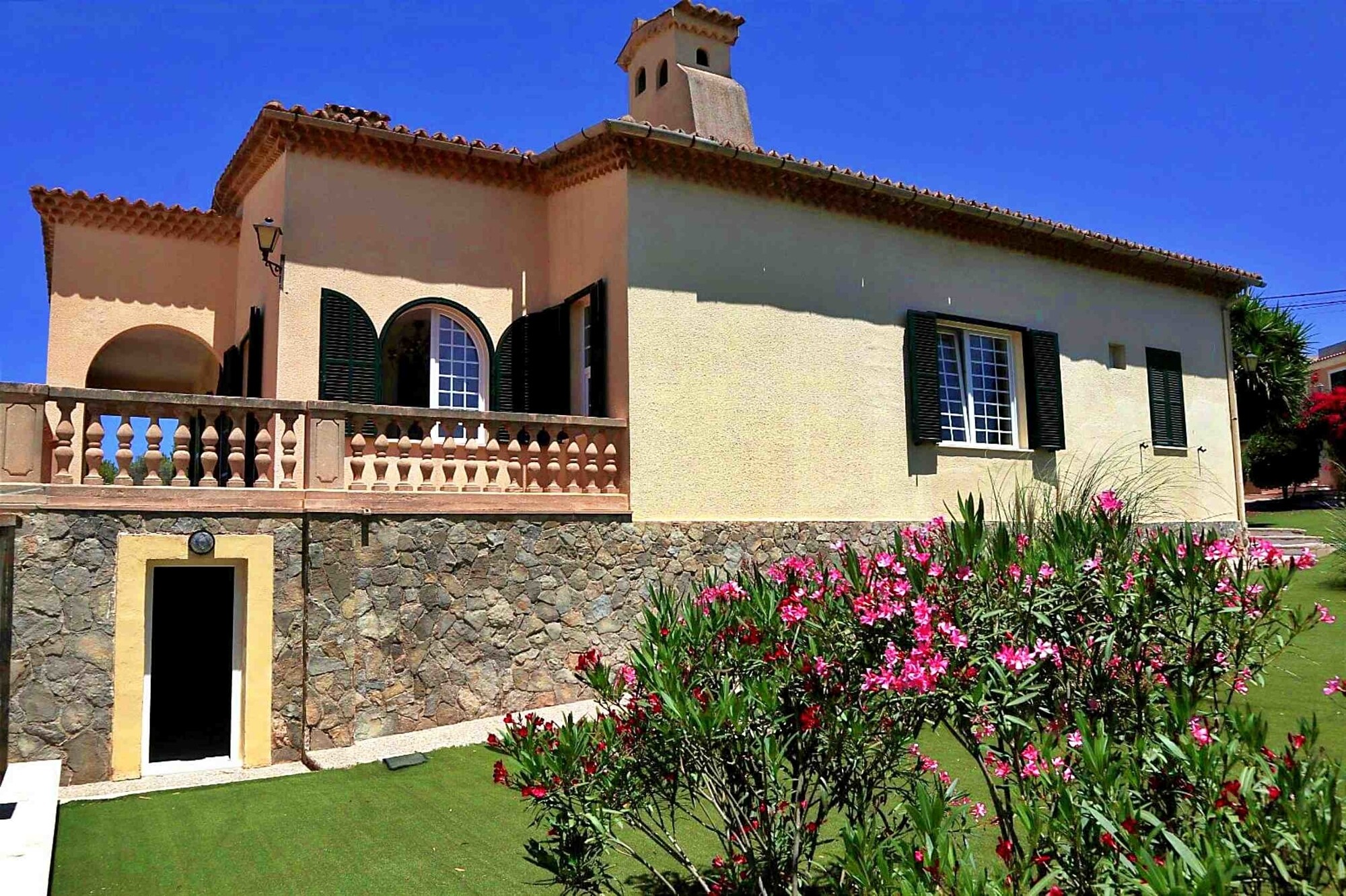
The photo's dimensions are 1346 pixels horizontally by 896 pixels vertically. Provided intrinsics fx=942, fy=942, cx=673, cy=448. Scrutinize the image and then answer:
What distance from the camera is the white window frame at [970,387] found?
1327 centimetres

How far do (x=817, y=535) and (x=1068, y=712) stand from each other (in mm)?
7948

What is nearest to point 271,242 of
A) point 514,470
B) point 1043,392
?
point 514,470

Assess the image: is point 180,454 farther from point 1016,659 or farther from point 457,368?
point 1016,659

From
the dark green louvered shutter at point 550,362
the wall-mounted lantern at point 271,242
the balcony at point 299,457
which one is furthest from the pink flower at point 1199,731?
the wall-mounted lantern at point 271,242

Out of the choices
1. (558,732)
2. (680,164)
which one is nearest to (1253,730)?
(558,732)

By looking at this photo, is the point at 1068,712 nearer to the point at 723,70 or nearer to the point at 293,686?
the point at 293,686

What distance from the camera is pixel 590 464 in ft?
33.2

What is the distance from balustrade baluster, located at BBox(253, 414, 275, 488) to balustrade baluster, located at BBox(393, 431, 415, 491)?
3.71ft

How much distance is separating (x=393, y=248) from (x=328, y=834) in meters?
→ 6.93

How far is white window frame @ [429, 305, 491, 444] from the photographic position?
11.1 meters

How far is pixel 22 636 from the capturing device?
24.3 ft

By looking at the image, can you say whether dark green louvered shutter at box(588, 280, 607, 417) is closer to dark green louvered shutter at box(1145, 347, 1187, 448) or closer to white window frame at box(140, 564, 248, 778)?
white window frame at box(140, 564, 248, 778)

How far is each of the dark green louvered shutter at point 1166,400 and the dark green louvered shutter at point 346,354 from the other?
479 inches

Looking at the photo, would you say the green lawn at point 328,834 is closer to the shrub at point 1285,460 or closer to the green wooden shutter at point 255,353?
the green wooden shutter at point 255,353
